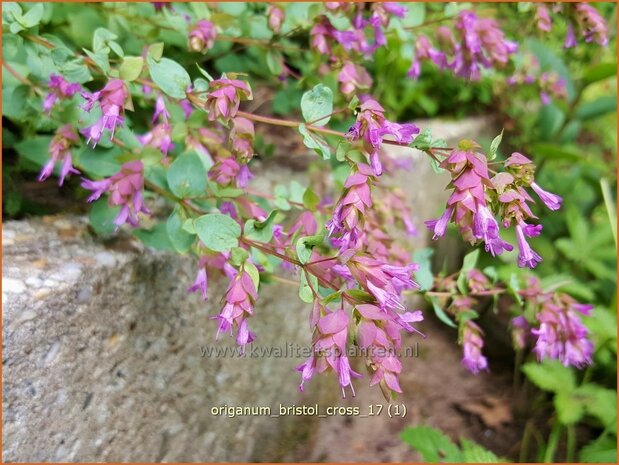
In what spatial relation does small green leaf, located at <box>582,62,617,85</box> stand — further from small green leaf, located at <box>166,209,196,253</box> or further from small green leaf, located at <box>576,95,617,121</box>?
small green leaf, located at <box>166,209,196,253</box>

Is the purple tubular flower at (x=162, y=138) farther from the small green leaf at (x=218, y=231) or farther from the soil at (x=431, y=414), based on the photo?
the soil at (x=431, y=414)

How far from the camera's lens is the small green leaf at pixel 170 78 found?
864 millimetres

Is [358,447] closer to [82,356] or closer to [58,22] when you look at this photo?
[82,356]

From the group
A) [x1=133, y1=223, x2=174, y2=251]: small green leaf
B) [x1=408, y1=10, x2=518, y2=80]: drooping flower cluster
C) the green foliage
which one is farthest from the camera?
the green foliage

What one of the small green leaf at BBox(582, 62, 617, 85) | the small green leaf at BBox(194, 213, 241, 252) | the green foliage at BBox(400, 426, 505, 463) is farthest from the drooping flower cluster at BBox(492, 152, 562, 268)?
the small green leaf at BBox(582, 62, 617, 85)

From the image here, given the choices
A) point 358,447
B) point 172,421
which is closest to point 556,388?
point 358,447

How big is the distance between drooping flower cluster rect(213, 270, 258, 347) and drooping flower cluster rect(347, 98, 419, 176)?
0.20m

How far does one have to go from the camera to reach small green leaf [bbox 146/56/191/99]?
0.86m

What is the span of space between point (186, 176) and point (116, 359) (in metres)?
0.37

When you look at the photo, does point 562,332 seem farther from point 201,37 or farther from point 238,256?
point 201,37

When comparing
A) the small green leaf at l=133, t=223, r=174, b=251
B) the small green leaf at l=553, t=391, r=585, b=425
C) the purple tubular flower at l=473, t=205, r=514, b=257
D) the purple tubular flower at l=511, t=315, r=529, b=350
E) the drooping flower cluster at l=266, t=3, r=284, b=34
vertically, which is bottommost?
the small green leaf at l=553, t=391, r=585, b=425

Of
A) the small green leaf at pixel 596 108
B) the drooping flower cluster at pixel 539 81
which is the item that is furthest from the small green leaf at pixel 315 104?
the small green leaf at pixel 596 108

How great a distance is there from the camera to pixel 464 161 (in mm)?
688

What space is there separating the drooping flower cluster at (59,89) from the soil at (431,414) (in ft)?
3.27
